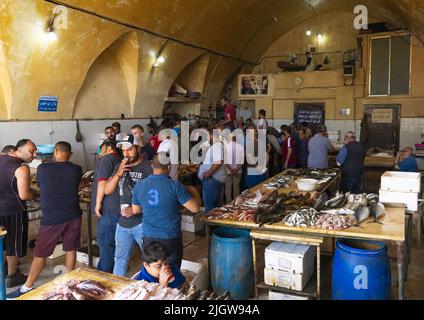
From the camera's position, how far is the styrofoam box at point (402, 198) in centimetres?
504

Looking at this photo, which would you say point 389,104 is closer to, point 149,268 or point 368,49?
point 368,49

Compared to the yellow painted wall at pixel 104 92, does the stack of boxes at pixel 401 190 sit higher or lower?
lower

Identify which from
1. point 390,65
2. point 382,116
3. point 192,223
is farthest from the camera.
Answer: point 382,116

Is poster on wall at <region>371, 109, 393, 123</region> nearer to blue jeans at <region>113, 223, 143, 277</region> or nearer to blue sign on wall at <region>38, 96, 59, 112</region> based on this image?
blue sign on wall at <region>38, 96, 59, 112</region>

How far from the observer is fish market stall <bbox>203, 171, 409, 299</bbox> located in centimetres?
412

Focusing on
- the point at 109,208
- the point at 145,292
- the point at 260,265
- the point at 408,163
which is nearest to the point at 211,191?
the point at 260,265

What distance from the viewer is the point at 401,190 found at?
16.8ft

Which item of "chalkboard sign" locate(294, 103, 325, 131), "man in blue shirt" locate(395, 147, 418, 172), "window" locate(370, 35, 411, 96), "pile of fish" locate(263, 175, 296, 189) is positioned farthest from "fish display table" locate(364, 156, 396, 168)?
"chalkboard sign" locate(294, 103, 325, 131)

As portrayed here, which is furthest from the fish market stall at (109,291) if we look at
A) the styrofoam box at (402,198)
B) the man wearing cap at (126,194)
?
the styrofoam box at (402,198)

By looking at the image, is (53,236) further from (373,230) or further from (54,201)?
(373,230)

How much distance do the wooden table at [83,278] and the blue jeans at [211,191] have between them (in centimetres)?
358

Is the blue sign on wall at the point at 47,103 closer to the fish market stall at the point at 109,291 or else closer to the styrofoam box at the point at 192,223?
the styrofoam box at the point at 192,223

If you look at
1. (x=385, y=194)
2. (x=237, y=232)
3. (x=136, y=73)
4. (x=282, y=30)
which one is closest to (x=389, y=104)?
(x=282, y=30)

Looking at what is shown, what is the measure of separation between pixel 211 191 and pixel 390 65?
10.3 metres
